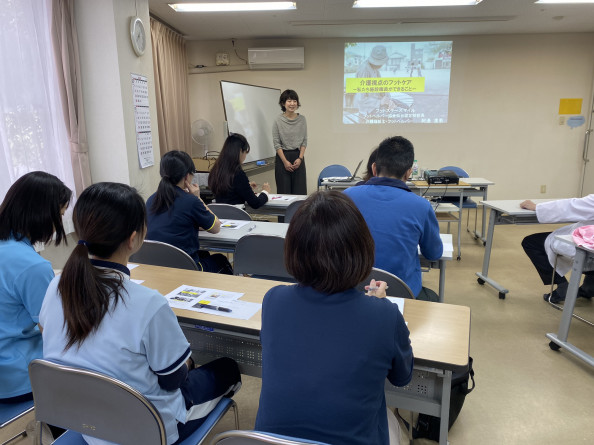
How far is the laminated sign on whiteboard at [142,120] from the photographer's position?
345 cm

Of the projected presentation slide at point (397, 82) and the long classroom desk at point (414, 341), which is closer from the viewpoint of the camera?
the long classroom desk at point (414, 341)

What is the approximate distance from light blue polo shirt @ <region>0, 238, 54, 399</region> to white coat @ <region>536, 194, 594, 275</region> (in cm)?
294

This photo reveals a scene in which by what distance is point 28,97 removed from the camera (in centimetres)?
273

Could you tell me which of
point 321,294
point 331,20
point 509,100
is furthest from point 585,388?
point 509,100

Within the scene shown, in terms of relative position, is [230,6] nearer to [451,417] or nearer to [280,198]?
[280,198]

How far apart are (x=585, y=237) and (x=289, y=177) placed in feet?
11.2

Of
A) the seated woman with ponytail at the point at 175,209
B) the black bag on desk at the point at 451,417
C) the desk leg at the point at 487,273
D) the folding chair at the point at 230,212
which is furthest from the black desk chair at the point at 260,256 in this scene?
the desk leg at the point at 487,273

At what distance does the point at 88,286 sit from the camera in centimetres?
95

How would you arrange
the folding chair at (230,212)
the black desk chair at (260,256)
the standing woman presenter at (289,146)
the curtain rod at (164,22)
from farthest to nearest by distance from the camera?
the standing woman presenter at (289,146) → the curtain rod at (164,22) → the folding chair at (230,212) → the black desk chair at (260,256)

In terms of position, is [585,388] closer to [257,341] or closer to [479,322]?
[479,322]

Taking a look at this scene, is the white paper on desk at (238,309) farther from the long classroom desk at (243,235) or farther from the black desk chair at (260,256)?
the long classroom desk at (243,235)

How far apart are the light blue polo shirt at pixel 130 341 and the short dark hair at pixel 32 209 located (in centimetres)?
45

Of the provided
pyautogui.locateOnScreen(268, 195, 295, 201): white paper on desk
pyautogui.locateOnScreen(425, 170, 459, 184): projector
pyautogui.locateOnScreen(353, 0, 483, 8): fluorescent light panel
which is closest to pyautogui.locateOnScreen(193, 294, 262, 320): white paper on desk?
pyautogui.locateOnScreen(268, 195, 295, 201): white paper on desk

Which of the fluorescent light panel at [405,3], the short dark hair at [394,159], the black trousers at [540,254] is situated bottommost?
the black trousers at [540,254]
